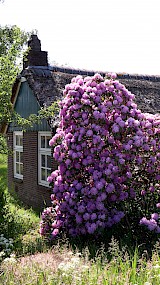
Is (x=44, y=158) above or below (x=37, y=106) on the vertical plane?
below

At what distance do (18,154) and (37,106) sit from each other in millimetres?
2921

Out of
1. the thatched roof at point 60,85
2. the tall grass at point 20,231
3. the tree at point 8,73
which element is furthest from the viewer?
the thatched roof at point 60,85

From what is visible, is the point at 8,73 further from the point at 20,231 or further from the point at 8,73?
the point at 20,231

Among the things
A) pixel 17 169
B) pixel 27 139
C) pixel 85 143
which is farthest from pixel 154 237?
pixel 17 169

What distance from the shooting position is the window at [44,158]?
1248 centimetres

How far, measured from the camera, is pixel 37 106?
12844 millimetres

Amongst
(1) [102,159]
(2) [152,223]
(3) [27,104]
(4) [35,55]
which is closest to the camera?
(2) [152,223]

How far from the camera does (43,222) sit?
895cm

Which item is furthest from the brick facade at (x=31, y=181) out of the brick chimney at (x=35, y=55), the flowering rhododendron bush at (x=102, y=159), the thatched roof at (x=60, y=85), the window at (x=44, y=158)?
the flowering rhododendron bush at (x=102, y=159)

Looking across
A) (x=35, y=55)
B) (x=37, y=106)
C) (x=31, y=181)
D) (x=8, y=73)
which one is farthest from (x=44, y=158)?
(x=8, y=73)

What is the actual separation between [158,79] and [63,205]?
8.99 m

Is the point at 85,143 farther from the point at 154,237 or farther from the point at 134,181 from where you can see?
the point at 154,237

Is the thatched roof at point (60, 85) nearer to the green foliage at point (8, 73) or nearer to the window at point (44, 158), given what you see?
the window at point (44, 158)

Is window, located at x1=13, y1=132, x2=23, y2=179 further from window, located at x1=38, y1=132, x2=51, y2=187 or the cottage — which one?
window, located at x1=38, y1=132, x2=51, y2=187
